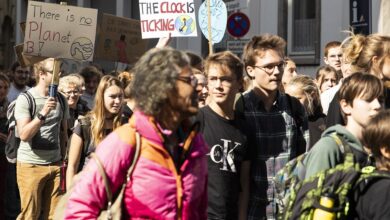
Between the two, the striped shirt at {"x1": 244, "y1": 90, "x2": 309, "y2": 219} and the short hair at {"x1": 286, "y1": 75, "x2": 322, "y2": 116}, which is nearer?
the striped shirt at {"x1": 244, "y1": 90, "x2": 309, "y2": 219}

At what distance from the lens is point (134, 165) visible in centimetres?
381

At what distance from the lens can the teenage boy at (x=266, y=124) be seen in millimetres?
5523

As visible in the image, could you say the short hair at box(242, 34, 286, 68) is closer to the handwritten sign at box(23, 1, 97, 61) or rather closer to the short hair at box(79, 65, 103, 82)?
the handwritten sign at box(23, 1, 97, 61)

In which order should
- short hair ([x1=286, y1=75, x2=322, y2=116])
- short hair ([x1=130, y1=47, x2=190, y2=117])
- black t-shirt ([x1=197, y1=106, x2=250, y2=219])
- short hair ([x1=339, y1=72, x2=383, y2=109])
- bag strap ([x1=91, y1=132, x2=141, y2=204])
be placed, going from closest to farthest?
bag strap ([x1=91, y1=132, x2=141, y2=204])
short hair ([x1=130, y1=47, x2=190, y2=117])
short hair ([x1=339, y1=72, x2=383, y2=109])
black t-shirt ([x1=197, y1=106, x2=250, y2=219])
short hair ([x1=286, y1=75, x2=322, y2=116])

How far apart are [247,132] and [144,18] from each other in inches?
222

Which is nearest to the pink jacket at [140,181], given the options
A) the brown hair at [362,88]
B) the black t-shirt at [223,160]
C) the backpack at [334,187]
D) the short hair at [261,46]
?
the backpack at [334,187]

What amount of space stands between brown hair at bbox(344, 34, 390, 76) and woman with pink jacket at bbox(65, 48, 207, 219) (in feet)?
6.83

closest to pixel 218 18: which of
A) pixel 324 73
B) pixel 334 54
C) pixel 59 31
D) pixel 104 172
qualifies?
pixel 59 31

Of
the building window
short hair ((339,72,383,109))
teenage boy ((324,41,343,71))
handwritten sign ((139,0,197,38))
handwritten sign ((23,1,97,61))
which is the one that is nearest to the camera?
short hair ((339,72,383,109))

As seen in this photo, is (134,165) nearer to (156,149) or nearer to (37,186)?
(156,149)

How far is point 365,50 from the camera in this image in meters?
5.76

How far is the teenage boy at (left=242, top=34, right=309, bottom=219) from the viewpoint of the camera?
18.1 feet

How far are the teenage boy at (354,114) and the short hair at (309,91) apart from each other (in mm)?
2835

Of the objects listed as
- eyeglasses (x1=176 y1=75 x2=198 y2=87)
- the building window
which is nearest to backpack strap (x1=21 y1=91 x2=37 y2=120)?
eyeglasses (x1=176 y1=75 x2=198 y2=87)
